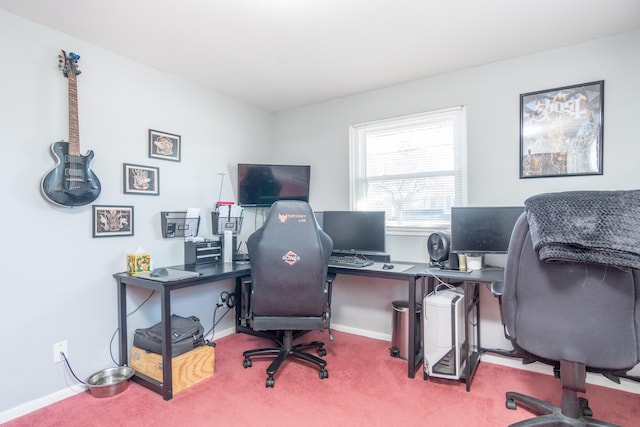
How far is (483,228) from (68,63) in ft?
10.0

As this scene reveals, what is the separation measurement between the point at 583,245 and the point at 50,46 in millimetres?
3150

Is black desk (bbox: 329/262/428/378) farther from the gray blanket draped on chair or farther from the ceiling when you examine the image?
the ceiling

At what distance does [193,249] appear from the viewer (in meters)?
2.86

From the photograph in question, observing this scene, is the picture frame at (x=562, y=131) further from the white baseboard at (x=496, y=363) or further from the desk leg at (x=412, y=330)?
the white baseboard at (x=496, y=363)

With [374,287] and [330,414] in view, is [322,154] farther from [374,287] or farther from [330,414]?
[330,414]

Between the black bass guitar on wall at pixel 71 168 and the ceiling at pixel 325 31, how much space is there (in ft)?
0.90

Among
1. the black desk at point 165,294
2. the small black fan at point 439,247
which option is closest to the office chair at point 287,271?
the black desk at point 165,294

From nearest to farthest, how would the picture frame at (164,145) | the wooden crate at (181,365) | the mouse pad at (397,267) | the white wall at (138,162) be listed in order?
the white wall at (138,162) → the wooden crate at (181,365) → the mouse pad at (397,267) → the picture frame at (164,145)

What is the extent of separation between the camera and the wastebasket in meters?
2.69

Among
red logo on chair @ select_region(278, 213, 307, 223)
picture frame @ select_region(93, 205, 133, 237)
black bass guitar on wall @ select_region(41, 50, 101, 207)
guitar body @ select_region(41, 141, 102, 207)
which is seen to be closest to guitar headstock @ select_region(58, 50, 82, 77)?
black bass guitar on wall @ select_region(41, 50, 101, 207)

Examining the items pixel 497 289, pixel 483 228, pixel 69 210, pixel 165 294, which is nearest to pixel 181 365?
pixel 165 294

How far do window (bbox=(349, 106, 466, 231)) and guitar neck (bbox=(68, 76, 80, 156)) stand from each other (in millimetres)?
2256

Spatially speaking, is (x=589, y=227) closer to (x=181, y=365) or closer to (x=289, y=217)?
(x=289, y=217)

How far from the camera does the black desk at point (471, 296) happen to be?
7.34ft
